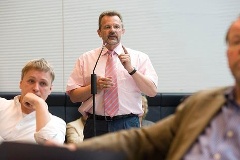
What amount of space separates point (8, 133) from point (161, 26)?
8.18 ft

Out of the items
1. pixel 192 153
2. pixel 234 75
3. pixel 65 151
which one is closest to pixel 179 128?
pixel 192 153

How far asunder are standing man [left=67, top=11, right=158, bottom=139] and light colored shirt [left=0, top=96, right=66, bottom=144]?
2.10 ft

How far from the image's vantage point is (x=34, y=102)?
172 cm

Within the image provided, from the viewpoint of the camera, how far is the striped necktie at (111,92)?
2414 millimetres

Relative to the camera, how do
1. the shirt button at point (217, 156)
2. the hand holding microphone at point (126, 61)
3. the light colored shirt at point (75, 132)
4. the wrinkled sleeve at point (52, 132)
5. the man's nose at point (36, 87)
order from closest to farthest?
the shirt button at point (217, 156) < the wrinkled sleeve at point (52, 132) < the man's nose at point (36, 87) < the hand holding microphone at point (126, 61) < the light colored shirt at point (75, 132)

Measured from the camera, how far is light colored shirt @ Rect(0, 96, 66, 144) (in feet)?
5.50

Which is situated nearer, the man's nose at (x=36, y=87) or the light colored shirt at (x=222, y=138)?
the light colored shirt at (x=222, y=138)

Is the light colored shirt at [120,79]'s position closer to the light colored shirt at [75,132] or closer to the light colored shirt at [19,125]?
the light colored shirt at [19,125]

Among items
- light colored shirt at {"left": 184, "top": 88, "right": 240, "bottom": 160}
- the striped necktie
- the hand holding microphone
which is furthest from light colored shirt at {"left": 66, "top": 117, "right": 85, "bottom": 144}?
light colored shirt at {"left": 184, "top": 88, "right": 240, "bottom": 160}

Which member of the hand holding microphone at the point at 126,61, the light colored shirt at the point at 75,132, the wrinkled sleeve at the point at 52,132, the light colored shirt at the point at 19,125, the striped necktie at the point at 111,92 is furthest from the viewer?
the light colored shirt at the point at 75,132

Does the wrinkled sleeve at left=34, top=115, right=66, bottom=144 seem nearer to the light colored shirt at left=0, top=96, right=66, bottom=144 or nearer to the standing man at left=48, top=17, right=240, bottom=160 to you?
the light colored shirt at left=0, top=96, right=66, bottom=144

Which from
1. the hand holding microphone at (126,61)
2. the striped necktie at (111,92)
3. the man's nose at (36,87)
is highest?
the hand holding microphone at (126,61)

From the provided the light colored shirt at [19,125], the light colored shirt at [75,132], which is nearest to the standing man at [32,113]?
the light colored shirt at [19,125]

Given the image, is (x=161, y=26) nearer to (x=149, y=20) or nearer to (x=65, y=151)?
(x=149, y=20)
